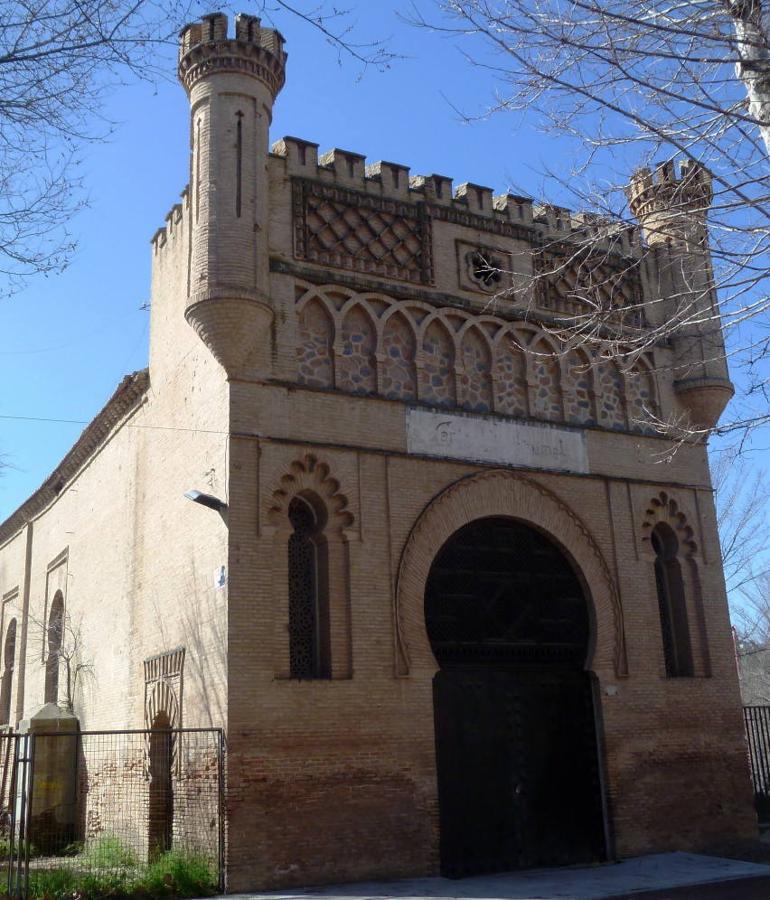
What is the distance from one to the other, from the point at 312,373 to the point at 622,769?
6.45m

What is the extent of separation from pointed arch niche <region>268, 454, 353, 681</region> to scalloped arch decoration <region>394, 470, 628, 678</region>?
73 cm

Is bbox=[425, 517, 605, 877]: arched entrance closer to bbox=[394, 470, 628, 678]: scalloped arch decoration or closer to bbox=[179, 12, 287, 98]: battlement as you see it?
bbox=[394, 470, 628, 678]: scalloped arch decoration

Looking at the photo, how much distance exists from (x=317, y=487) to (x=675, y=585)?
19.3ft

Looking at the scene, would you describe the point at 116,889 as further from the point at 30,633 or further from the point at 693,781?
the point at 30,633

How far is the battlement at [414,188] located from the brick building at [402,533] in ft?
0.14

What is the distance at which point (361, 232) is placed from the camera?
13500 mm

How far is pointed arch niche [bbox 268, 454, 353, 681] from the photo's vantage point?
11539mm

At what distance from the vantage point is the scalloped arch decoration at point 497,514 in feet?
39.4

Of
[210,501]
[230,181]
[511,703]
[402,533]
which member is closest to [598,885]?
[511,703]

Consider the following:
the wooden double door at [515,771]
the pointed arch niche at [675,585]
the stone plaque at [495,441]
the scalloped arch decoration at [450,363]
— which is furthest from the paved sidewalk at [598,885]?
the scalloped arch decoration at [450,363]

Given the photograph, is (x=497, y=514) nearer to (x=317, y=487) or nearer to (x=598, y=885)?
(x=317, y=487)

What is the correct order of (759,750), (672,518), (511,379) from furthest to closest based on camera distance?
(759,750) < (672,518) < (511,379)

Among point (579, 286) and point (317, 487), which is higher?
point (579, 286)

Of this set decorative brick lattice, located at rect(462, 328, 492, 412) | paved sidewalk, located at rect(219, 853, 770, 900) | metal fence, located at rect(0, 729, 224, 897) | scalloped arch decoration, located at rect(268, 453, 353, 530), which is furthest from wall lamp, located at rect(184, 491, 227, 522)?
paved sidewalk, located at rect(219, 853, 770, 900)
